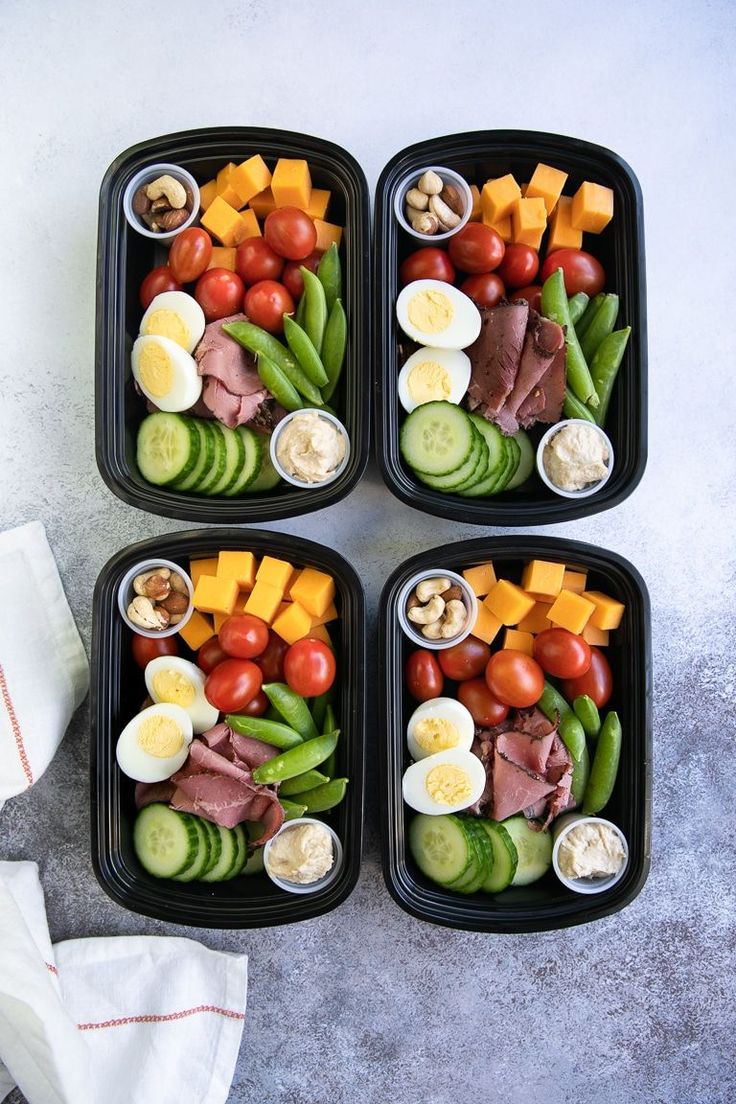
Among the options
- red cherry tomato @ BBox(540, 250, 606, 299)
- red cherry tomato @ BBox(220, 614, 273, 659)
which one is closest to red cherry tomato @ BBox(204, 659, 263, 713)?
red cherry tomato @ BBox(220, 614, 273, 659)

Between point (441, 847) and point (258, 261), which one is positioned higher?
point (258, 261)

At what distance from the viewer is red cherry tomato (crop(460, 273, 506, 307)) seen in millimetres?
2504

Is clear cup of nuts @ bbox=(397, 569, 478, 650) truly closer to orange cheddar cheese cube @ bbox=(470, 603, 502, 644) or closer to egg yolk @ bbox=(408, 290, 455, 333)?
orange cheddar cheese cube @ bbox=(470, 603, 502, 644)

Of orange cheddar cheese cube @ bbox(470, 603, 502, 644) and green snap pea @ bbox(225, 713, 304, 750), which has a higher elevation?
orange cheddar cheese cube @ bbox(470, 603, 502, 644)

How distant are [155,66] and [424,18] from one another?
849 mm

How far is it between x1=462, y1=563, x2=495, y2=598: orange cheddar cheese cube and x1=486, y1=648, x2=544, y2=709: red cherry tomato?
0.18 meters

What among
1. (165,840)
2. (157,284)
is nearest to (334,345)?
(157,284)

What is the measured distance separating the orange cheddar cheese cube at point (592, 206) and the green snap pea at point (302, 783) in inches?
67.3

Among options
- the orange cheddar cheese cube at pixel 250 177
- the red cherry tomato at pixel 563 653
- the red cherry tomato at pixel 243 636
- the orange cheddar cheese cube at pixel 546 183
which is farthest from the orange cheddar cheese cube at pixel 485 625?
the orange cheddar cheese cube at pixel 250 177

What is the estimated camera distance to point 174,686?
2.43 meters

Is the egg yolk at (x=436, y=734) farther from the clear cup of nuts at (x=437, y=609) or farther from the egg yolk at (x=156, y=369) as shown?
the egg yolk at (x=156, y=369)

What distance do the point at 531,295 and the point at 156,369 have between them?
3.52ft

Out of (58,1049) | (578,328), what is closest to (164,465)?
(578,328)

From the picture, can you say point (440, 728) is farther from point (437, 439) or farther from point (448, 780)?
point (437, 439)
